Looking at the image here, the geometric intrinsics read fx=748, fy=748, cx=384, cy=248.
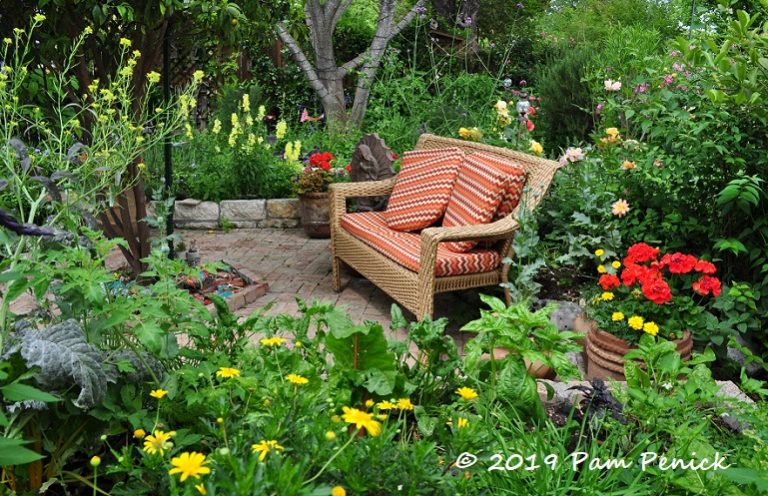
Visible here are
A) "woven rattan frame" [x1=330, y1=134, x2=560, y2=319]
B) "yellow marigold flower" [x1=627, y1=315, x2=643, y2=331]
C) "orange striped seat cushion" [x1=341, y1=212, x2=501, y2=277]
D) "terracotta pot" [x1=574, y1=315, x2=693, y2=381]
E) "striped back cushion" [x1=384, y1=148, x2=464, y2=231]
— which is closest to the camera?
"yellow marigold flower" [x1=627, y1=315, x2=643, y2=331]

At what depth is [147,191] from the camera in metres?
6.70

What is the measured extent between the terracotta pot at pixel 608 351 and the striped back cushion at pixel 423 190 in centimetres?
148

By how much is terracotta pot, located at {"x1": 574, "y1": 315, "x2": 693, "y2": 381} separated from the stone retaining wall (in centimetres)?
408

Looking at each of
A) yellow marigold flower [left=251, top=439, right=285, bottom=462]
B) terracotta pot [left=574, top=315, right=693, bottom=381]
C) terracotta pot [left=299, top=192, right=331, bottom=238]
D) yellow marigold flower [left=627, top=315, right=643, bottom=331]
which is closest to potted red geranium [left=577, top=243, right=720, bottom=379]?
terracotta pot [left=574, top=315, right=693, bottom=381]

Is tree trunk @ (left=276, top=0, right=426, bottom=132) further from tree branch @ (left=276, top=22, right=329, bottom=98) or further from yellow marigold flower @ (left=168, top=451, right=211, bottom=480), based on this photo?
yellow marigold flower @ (left=168, top=451, right=211, bottom=480)

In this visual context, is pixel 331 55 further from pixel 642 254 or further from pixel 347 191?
pixel 642 254

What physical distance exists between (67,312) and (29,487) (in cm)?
42

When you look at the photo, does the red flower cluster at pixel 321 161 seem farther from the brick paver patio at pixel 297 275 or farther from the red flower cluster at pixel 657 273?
the red flower cluster at pixel 657 273

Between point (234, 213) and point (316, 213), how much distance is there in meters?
0.93

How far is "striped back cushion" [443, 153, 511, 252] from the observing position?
4.08 metres

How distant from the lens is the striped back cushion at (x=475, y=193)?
4.08 metres

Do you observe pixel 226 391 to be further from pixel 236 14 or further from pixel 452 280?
pixel 236 14

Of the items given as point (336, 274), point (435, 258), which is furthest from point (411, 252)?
point (336, 274)

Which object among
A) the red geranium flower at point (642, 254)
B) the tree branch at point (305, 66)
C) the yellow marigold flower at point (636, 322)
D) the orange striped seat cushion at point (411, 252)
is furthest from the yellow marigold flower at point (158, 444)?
the tree branch at point (305, 66)
